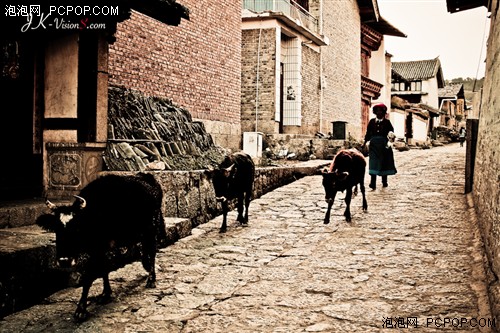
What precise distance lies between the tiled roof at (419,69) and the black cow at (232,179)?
41701mm

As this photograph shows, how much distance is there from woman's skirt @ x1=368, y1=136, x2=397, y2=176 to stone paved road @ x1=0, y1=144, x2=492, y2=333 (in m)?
1.99

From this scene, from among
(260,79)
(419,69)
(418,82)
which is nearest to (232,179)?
(260,79)

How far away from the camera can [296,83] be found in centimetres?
1997

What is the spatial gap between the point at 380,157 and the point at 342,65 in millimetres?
15637

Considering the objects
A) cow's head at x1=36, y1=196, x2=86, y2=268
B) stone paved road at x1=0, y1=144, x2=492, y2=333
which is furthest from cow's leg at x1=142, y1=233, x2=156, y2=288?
cow's head at x1=36, y1=196, x2=86, y2=268

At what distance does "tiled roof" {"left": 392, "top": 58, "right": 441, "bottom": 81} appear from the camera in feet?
154

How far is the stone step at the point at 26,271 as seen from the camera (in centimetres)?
448

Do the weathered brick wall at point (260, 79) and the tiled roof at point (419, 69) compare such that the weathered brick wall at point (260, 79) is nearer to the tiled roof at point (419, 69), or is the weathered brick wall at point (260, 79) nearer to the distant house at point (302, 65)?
the distant house at point (302, 65)

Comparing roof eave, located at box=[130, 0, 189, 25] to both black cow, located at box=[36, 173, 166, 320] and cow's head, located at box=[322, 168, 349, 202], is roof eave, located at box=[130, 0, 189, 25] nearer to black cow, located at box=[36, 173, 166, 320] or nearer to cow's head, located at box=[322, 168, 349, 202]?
black cow, located at box=[36, 173, 166, 320]

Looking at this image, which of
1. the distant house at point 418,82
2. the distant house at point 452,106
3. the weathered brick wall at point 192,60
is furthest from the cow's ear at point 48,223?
the distant house at point 452,106

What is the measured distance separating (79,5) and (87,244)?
3.95 metres

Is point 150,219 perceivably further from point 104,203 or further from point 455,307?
point 455,307

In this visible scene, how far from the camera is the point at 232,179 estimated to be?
7805 mm

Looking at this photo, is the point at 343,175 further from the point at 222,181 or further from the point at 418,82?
the point at 418,82
